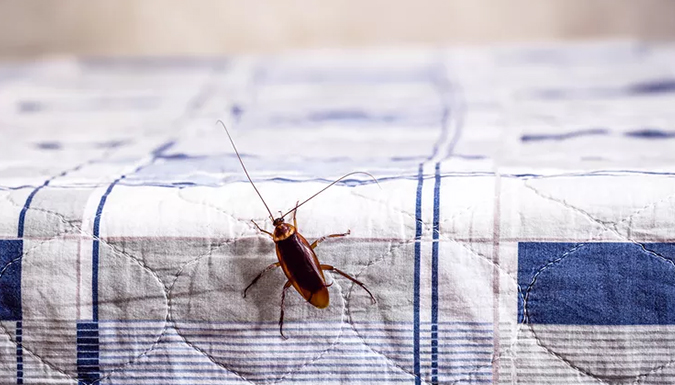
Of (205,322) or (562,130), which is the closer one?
(205,322)

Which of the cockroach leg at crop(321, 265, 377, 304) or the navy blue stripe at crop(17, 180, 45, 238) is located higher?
the navy blue stripe at crop(17, 180, 45, 238)

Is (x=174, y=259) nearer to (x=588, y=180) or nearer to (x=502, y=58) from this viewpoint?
(x=588, y=180)

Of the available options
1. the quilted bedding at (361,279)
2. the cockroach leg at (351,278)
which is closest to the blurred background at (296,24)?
the quilted bedding at (361,279)

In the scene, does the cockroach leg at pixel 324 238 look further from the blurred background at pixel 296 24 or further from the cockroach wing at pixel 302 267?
the blurred background at pixel 296 24

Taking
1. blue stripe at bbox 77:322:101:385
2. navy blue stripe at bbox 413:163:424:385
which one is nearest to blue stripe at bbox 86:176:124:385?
blue stripe at bbox 77:322:101:385

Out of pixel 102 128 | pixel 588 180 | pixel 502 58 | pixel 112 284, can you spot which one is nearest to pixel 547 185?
pixel 588 180

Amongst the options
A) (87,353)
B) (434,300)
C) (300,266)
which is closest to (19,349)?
(87,353)

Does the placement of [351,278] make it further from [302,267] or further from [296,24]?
[296,24]

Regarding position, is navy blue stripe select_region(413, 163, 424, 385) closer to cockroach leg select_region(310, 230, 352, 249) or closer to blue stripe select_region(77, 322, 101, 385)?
cockroach leg select_region(310, 230, 352, 249)
